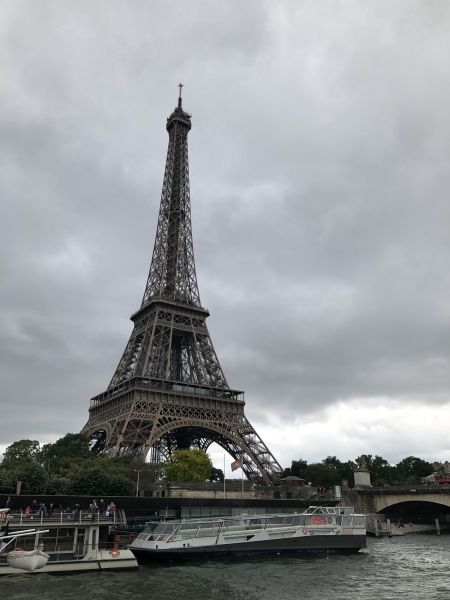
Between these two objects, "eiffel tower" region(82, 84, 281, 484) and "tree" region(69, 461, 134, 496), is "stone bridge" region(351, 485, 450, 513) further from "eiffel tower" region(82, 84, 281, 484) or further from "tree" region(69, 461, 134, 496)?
"tree" region(69, 461, 134, 496)

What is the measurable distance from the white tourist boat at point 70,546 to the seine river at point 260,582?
3.66 ft

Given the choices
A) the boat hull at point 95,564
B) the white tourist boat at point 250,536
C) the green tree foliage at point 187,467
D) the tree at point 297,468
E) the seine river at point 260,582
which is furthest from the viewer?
the tree at point 297,468

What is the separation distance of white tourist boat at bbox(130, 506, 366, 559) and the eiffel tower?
27514mm

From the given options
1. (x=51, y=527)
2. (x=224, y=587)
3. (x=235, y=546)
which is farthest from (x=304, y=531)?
(x=51, y=527)

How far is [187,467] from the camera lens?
69.8m

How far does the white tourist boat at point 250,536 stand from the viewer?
3881 cm

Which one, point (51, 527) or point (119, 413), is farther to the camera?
point (119, 413)

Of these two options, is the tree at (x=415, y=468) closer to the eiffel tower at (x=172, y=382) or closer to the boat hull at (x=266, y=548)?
the eiffel tower at (x=172, y=382)

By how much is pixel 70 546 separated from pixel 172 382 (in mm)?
44492

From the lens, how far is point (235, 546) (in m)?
40.4

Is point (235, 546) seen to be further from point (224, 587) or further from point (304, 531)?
point (224, 587)

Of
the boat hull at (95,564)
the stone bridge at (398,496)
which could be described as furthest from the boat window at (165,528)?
the stone bridge at (398,496)

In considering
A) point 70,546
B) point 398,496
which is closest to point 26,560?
point 70,546

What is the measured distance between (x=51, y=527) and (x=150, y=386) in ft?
141
